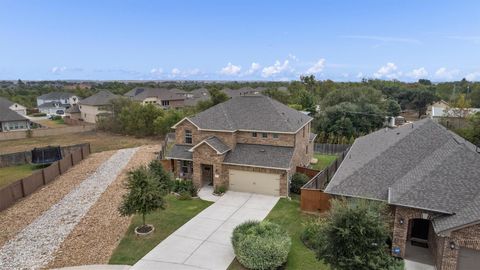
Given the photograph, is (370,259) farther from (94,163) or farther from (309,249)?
(94,163)

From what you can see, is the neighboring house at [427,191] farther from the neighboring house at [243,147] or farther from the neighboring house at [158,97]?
the neighboring house at [158,97]

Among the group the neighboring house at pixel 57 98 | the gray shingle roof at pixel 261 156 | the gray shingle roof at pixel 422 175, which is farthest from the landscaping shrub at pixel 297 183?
the neighboring house at pixel 57 98

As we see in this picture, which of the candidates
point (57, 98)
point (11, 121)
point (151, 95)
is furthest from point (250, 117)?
point (57, 98)

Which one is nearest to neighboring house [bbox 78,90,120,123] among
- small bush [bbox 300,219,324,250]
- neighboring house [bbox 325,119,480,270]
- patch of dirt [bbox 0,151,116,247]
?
patch of dirt [bbox 0,151,116,247]

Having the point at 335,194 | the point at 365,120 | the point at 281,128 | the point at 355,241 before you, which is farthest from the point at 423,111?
the point at 355,241

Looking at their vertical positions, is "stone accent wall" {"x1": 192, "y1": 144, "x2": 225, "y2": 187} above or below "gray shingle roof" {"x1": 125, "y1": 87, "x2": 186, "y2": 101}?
below

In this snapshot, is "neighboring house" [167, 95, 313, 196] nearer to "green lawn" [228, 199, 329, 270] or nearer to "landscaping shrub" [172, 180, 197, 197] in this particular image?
"landscaping shrub" [172, 180, 197, 197]
